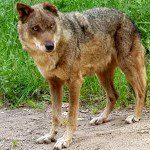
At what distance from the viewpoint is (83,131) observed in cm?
697

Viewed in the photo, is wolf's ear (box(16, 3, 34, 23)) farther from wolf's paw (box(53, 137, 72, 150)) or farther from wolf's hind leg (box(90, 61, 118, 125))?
wolf's hind leg (box(90, 61, 118, 125))

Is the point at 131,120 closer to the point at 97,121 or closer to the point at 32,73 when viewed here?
the point at 97,121

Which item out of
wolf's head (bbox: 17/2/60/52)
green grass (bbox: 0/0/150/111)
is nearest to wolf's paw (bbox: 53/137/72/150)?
wolf's head (bbox: 17/2/60/52)

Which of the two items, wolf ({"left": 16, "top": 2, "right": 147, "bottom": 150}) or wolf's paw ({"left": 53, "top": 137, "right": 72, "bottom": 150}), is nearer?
wolf ({"left": 16, "top": 2, "right": 147, "bottom": 150})

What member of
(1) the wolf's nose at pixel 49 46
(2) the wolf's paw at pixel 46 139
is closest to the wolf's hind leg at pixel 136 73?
(2) the wolf's paw at pixel 46 139

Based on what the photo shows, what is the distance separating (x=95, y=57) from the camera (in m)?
6.89

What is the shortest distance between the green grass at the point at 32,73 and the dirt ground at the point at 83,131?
0.33 m

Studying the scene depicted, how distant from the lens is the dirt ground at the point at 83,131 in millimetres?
5875

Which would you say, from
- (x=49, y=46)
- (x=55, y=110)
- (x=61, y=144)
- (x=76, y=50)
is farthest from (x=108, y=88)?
(x=49, y=46)

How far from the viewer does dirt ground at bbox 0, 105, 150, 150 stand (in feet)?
19.3

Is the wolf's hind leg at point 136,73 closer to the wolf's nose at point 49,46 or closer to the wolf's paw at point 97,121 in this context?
the wolf's paw at point 97,121

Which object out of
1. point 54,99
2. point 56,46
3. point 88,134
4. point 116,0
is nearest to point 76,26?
point 56,46

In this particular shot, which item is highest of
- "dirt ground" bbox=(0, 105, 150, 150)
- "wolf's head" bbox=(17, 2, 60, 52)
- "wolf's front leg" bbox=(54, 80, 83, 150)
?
"wolf's head" bbox=(17, 2, 60, 52)

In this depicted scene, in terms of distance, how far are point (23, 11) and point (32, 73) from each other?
287 cm
